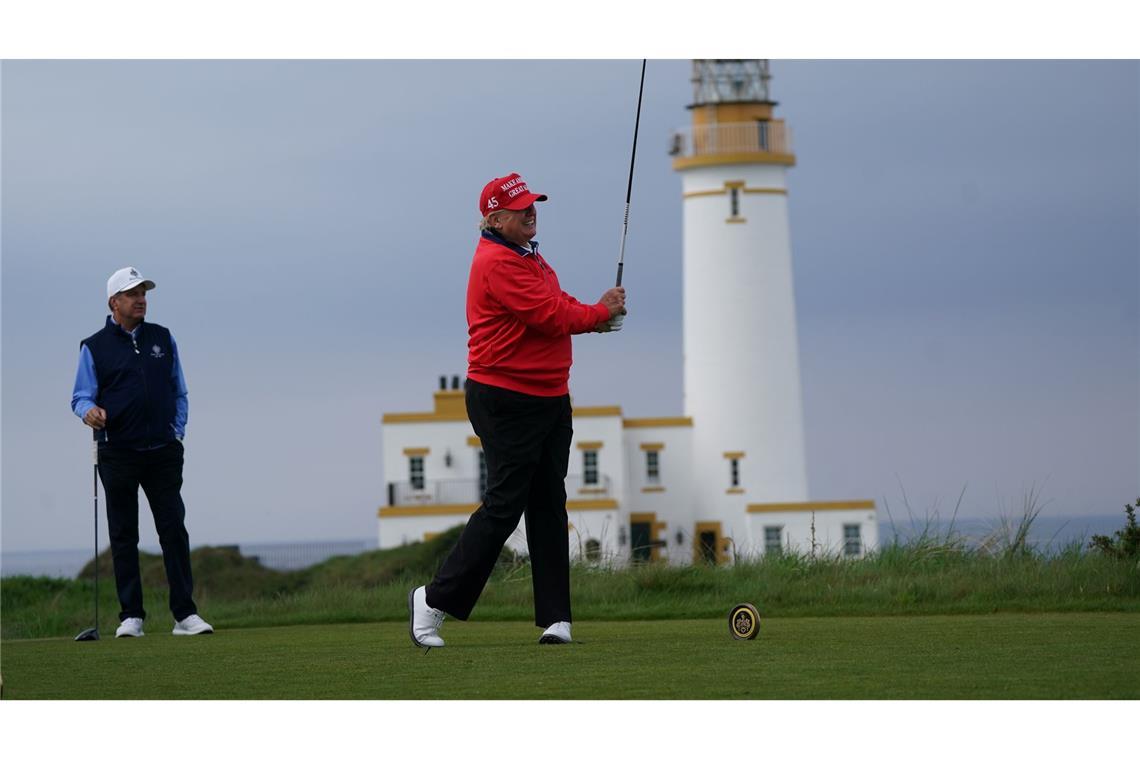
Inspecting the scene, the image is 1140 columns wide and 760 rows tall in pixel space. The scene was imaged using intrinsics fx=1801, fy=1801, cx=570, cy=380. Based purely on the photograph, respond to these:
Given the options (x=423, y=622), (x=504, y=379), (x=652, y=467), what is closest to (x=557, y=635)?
(x=423, y=622)

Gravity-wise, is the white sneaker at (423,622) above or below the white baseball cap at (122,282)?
below

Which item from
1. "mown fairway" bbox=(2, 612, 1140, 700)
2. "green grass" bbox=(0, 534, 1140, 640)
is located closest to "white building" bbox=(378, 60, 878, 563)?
"green grass" bbox=(0, 534, 1140, 640)

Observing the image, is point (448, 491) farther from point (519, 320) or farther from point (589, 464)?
point (519, 320)

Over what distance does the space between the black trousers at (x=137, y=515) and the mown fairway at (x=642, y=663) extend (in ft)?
1.82

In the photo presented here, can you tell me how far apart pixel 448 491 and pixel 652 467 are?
18.5ft

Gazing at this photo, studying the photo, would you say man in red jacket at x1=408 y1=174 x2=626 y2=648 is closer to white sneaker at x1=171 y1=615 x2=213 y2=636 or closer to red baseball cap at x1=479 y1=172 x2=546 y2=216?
red baseball cap at x1=479 y1=172 x2=546 y2=216

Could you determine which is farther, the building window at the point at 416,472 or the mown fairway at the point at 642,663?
the building window at the point at 416,472

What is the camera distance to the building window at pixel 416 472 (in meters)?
48.5

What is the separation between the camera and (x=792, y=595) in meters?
9.63

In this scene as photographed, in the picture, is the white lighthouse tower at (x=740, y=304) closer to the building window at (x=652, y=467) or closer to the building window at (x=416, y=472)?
the building window at (x=652, y=467)

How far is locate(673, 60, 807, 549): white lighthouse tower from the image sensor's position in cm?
4550

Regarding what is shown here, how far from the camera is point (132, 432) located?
912cm

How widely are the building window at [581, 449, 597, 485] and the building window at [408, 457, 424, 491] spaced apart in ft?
14.3

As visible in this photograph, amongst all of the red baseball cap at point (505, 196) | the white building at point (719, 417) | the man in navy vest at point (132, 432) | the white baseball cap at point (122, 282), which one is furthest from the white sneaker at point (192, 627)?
the white building at point (719, 417)
